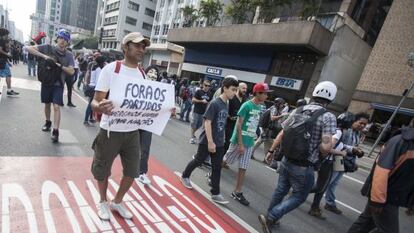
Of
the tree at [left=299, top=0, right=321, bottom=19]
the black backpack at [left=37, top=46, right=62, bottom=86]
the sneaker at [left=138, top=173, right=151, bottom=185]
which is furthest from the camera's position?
the tree at [left=299, top=0, right=321, bottom=19]

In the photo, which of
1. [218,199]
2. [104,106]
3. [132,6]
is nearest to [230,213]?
[218,199]

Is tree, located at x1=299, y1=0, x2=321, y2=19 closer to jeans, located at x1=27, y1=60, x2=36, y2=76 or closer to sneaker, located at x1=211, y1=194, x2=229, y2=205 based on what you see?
jeans, located at x1=27, y1=60, x2=36, y2=76

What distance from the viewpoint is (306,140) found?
3.30 metres

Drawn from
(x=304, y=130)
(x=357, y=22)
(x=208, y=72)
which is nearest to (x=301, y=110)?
(x=304, y=130)

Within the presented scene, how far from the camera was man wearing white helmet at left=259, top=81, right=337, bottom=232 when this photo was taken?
3.27 m

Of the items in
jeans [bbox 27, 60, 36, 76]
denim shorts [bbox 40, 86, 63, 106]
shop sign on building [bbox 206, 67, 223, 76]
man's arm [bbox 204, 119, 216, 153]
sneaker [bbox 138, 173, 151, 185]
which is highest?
shop sign on building [bbox 206, 67, 223, 76]

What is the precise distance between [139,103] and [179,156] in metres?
3.74

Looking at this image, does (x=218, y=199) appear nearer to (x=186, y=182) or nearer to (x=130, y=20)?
(x=186, y=182)

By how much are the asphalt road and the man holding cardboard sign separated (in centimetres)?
191

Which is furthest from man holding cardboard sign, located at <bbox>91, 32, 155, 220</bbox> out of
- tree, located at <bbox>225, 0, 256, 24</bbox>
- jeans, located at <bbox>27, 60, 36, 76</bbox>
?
tree, located at <bbox>225, 0, 256, 24</bbox>

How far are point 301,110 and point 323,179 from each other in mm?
1737

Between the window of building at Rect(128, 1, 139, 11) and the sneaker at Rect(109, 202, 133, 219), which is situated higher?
the window of building at Rect(128, 1, 139, 11)

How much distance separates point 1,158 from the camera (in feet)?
14.4

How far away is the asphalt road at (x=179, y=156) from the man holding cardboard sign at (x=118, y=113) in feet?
6.26
